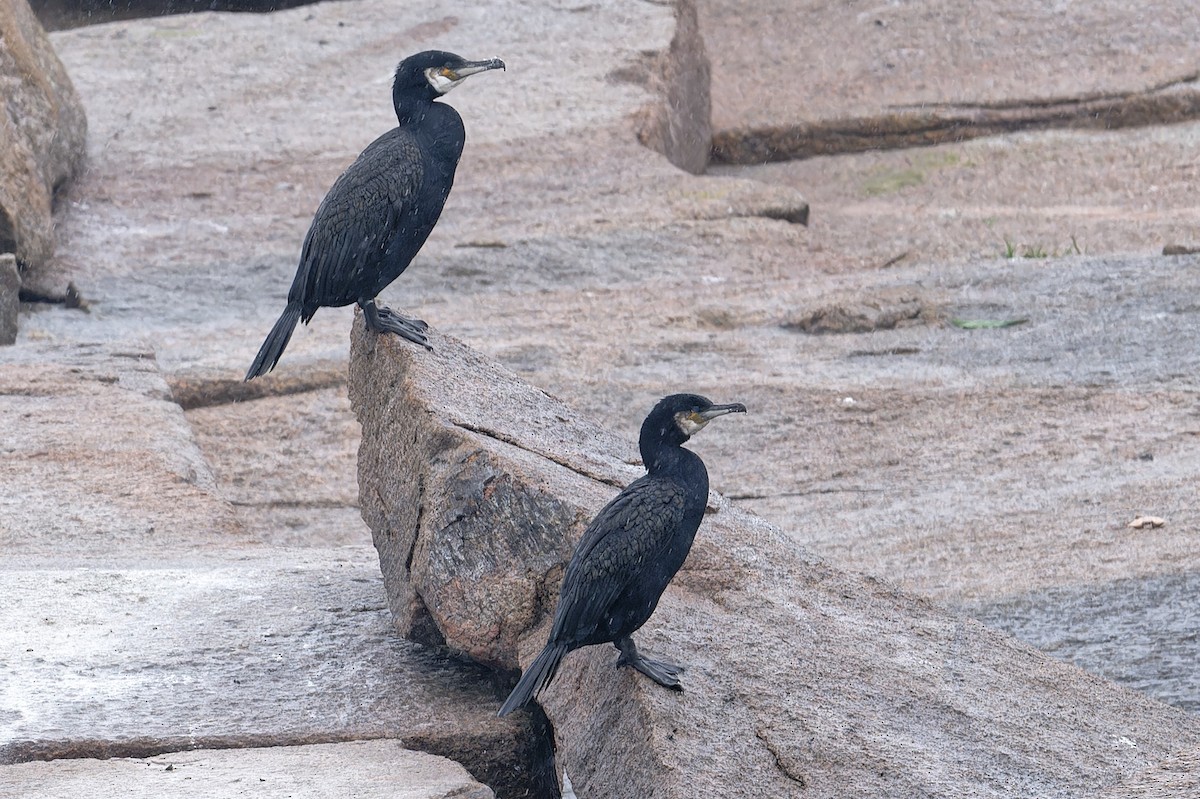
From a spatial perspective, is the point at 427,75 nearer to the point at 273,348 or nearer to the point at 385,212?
the point at 385,212

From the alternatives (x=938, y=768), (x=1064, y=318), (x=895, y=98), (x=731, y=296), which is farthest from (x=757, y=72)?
(x=938, y=768)

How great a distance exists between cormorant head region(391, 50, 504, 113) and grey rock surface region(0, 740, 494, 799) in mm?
2093

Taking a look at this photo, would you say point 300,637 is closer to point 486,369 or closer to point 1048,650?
point 486,369

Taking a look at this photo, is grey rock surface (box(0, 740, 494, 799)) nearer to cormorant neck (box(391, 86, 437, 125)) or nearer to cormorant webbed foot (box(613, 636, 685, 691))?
cormorant webbed foot (box(613, 636, 685, 691))

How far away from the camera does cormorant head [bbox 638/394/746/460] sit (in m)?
3.78

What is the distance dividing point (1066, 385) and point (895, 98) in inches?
278

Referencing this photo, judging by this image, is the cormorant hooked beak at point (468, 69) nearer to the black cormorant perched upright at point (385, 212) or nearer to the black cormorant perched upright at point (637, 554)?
the black cormorant perched upright at point (385, 212)

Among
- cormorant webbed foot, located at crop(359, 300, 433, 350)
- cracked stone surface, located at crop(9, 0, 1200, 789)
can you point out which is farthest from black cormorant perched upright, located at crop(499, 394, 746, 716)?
cracked stone surface, located at crop(9, 0, 1200, 789)

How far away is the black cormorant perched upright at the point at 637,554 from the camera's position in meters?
3.54

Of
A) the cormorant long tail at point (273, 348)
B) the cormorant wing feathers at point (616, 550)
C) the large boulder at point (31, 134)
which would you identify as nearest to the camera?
the cormorant wing feathers at point (616, 550)

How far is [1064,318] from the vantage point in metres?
8.65

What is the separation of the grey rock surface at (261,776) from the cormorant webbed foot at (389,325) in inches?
53.2

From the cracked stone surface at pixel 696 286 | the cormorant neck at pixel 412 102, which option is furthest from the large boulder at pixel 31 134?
the cormorant neck at pixel 412 102

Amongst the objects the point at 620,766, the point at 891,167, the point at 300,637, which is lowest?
the point at 891,167
